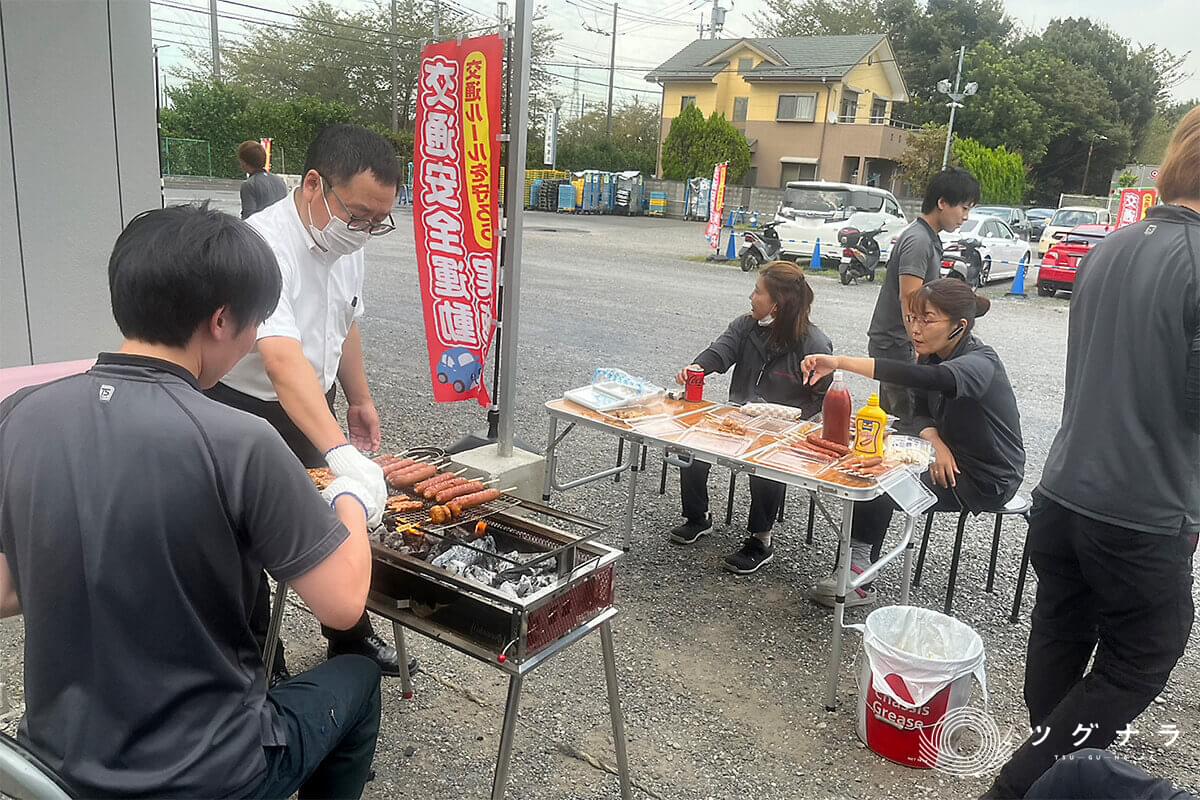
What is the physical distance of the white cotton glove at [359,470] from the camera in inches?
74.1

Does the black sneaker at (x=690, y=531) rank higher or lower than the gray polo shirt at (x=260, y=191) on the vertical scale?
lower

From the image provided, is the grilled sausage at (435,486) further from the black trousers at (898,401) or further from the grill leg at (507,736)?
the black trousers at (898,401)

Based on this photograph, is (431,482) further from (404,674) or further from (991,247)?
(991,247)

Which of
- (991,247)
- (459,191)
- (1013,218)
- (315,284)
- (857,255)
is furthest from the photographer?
(1013,218)

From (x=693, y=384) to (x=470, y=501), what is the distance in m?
2.07

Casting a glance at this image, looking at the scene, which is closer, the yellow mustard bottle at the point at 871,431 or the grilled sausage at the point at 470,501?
the grilled sausage at the point at 470,501

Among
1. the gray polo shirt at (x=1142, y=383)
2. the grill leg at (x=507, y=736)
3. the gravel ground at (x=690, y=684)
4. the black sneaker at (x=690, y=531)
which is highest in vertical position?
the gray polo shirt at (x=1142, y=383)

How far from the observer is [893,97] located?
122 feet

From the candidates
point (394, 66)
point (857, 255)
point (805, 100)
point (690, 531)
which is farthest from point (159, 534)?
point (394, 66)

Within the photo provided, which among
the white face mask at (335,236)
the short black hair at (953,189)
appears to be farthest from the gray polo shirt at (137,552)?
the short black hair at (953,189)

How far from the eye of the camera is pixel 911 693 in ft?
8.86

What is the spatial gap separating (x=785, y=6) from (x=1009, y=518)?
48.1 meters

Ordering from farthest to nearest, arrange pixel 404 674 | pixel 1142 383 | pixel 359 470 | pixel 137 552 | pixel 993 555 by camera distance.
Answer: pixel 993 555 → pixel 404 674 → pixel 1142 383 → pixel 359 470 → pixel 137 552

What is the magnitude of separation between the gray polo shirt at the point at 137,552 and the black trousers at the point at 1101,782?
57.5 inches
